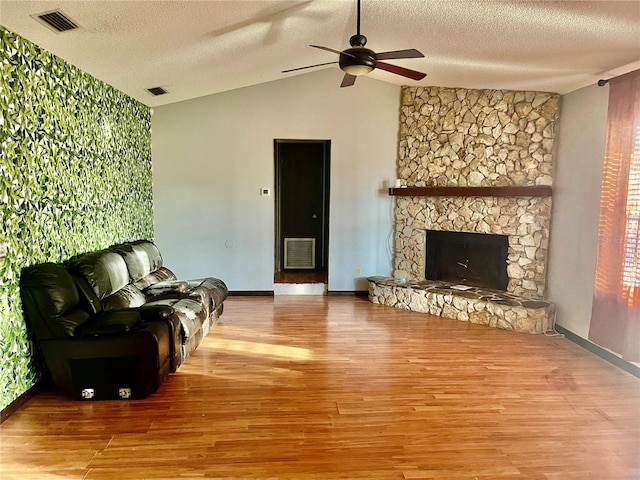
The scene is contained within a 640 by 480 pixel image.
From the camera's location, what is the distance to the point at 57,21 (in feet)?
8.93

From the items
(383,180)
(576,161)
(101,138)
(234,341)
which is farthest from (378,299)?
(101,138)

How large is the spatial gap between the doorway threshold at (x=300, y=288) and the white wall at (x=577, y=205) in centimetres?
308

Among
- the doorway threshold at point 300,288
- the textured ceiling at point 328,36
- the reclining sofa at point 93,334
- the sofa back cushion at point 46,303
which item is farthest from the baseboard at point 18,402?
the doorway threshold at point 300,288

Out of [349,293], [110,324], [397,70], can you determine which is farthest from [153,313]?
[349,293]

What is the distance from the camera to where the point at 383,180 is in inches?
237

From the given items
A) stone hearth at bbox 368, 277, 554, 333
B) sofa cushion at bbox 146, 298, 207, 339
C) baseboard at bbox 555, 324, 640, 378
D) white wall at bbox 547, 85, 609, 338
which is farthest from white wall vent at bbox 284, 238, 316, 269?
baseboard at bbox 555, 324, 640, 378

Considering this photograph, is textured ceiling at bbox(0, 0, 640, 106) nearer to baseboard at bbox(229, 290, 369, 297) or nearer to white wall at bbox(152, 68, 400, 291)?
white wall at bbox(152, 68, 400, 291)

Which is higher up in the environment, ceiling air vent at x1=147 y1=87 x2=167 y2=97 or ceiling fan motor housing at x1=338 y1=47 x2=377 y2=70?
ceiling air vent at x1=147 y1=87 x2=167 y2=97

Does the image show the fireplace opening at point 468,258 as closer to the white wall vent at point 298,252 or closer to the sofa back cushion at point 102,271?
the white wall vent at point 298,252

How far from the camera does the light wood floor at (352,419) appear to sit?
2.23 meters

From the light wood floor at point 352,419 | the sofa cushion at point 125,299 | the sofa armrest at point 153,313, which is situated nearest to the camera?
the light wood floor at point 352,419

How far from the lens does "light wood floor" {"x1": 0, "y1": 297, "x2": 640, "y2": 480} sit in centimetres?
223

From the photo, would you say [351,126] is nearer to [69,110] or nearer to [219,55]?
[219,55]

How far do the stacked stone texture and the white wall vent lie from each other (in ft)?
5.87
